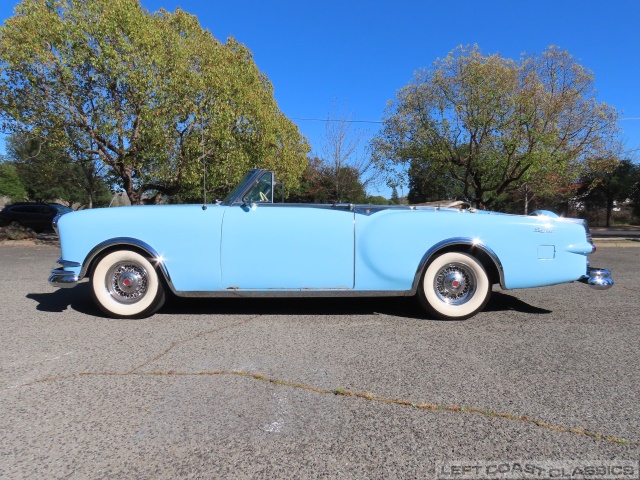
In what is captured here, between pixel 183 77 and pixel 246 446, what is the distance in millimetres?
12606

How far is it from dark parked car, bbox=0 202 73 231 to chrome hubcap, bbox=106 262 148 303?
18922 mm

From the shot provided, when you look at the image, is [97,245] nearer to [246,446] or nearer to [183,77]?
[246,446]

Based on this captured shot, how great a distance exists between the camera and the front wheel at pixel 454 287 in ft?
15.0

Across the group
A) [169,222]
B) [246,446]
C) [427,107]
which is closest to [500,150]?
[427,107]

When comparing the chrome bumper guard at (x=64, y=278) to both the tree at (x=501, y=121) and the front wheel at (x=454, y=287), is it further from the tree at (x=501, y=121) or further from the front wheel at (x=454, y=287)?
the tree at (x=501, y=121)

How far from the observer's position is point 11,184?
123 ft

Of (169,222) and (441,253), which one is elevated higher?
(169,222)

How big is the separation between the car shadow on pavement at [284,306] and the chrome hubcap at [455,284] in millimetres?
334

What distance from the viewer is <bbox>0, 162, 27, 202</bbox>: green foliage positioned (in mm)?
36875

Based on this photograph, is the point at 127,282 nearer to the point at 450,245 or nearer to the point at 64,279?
the point at 64,279

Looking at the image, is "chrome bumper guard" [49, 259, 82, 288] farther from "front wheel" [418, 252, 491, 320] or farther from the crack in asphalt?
"front wheel" [418, 252, 491, 320]

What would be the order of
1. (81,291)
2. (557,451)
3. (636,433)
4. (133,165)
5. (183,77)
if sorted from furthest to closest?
(133,165), (183,77), (81,291), (636,433), (557,451)

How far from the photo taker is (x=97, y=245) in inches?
177

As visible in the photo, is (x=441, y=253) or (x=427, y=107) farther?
(x=427, y=107)
